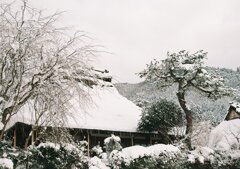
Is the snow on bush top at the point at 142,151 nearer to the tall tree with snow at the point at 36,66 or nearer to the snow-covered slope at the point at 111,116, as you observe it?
the tall tree with snow at the point at 36,66

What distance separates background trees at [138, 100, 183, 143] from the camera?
81.6 feet

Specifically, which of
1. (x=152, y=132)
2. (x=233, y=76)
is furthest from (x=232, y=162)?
(x=233, y=76)

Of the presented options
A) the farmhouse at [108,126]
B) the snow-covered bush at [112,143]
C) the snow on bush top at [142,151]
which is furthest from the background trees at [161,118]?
the snow on bush top at [142,151]

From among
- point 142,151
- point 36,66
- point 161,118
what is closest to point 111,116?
point 161,118

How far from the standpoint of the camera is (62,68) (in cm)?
905

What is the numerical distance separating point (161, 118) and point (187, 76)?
4474 mm

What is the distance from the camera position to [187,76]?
27.9 meters

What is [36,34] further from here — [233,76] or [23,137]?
[233,76]

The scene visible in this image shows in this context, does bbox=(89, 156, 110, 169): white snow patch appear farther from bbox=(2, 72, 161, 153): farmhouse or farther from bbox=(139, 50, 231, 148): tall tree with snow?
bbox=(139, 50, 231, 148): tall tree with snow

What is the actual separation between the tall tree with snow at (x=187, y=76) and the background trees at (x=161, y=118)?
1.85 metres

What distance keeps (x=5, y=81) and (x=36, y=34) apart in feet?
4.34

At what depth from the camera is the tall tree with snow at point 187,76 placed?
91.9ft

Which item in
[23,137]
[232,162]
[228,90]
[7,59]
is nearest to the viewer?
[7,59]

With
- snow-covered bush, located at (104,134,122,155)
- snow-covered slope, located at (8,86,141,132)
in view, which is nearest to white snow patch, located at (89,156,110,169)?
snow-covered bush, located at (104,134,122,155)
